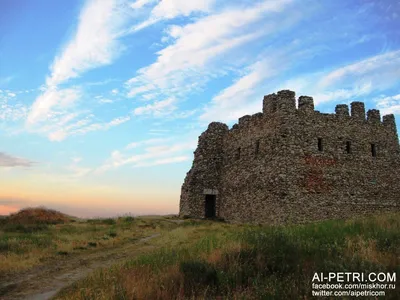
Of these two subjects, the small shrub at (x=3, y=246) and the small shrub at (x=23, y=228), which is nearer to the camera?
the small shrub at (x=3, y=246)

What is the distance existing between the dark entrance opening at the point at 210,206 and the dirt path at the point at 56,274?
1482 cm

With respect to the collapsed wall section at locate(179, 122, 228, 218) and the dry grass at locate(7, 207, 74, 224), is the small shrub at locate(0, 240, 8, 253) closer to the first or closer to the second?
the dry grass at locate(7, 207, 74, 224)

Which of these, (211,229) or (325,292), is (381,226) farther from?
(211,229)

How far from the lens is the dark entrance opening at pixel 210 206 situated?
31.2 metres

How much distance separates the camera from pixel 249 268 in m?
8.41

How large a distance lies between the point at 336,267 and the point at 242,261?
2445 mm

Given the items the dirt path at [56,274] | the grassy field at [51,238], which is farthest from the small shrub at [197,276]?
the grassy field at [51,238]

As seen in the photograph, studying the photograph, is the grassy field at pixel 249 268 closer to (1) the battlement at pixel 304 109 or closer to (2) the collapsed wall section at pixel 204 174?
(1) the battlement at pixel 304 109

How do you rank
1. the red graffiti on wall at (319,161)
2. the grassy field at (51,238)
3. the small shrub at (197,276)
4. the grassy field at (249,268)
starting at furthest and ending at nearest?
1. the red graffiti on wall at (319,161)
2. the grassy field at (51,238)
3. the small shrub at (197,276)
4. the grassy field at (249,268)

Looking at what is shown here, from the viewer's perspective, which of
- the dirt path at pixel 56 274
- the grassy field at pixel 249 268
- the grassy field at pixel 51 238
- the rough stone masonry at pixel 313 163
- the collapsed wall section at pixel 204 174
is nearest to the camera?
the grassy field at pixel 249 268

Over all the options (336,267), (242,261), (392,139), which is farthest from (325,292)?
(392,139)

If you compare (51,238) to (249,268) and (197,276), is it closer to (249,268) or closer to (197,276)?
(197,276)

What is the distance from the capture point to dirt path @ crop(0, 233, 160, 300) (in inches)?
381

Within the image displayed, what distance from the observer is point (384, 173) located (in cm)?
2444
